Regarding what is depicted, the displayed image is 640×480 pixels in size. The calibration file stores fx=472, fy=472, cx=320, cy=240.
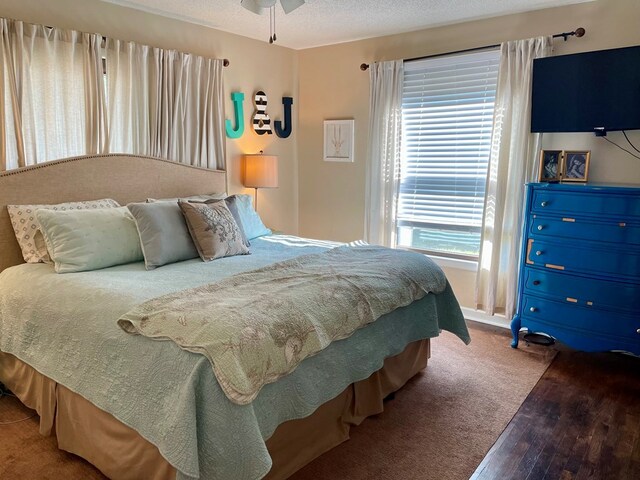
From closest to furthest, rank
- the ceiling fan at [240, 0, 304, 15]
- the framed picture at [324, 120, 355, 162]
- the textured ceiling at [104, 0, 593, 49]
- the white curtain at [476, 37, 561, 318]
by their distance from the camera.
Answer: the ceiling fan at [240, 0, 304, 15] < the textured ceiling at [104, 0, 593, 49] < the white curtain at [476, 37, 561, 318] < the framed picture at [324, 120, 355, 162]

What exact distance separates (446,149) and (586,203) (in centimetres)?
132

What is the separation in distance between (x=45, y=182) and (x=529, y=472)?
312cm

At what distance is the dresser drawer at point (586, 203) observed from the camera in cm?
285

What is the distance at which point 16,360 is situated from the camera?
2.52m

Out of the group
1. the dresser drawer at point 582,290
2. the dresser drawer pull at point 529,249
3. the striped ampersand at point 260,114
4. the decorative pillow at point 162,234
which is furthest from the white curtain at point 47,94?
the dresser drawer at point 582,290

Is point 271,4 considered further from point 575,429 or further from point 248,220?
point 575,429

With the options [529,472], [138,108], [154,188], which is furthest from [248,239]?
[529,472]

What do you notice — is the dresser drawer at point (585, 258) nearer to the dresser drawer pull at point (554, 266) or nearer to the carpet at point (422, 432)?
the dresser drawer pull at point (554, 266)

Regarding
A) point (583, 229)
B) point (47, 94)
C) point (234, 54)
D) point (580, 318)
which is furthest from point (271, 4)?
point (580, 318)

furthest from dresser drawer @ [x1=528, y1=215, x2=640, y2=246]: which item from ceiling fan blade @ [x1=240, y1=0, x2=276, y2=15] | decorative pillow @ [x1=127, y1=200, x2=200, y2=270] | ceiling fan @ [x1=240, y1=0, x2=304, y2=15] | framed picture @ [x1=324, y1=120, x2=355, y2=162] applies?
decorative pillow @ [x1=127, y1=200, x2=200, y2=270]

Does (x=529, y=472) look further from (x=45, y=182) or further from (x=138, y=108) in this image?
(x=138, y=108)

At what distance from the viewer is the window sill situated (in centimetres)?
403

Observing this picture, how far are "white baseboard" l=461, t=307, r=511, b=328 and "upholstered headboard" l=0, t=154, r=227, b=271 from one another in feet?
8.12

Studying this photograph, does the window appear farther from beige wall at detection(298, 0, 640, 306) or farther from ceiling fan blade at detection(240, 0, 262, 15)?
ceiling fan blade at detection(240, 0, 262, 15)
